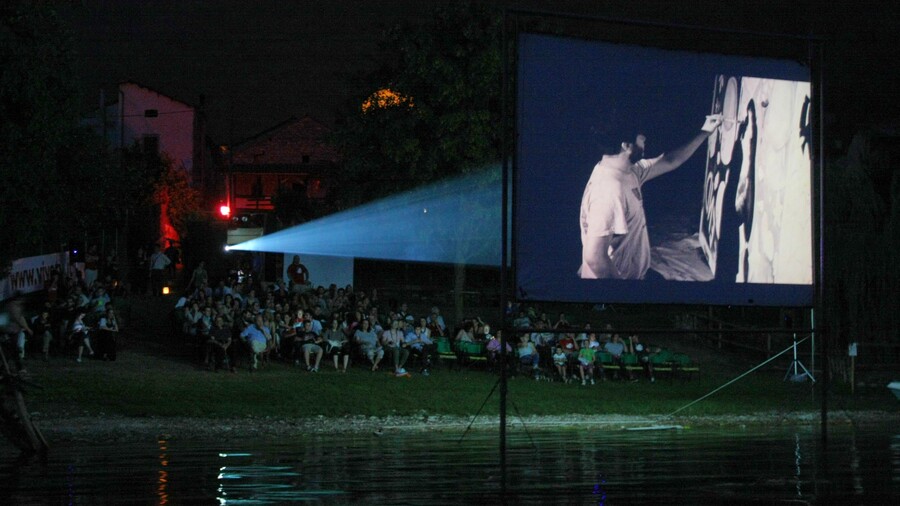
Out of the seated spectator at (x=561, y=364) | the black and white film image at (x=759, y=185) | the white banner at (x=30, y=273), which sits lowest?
→ the seated spectator at (x=561, y=364)

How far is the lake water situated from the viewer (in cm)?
895

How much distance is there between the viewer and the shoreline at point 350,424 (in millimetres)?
14227

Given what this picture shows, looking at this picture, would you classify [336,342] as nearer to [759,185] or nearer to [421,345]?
[421,345]

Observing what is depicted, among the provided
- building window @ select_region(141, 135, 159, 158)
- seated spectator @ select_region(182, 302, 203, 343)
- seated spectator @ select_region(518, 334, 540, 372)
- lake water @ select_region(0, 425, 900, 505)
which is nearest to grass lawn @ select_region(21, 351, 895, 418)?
seated spectator @ select_region(518, 334, 540, 372)

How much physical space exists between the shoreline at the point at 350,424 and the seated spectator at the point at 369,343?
4.20 meters

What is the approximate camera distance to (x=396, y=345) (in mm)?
20375

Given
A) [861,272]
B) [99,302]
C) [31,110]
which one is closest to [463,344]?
[99,302]

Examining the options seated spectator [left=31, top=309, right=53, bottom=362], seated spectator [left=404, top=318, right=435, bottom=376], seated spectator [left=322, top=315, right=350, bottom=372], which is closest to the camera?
seated spectator [left=31, top=309, right=53, bottom=362]

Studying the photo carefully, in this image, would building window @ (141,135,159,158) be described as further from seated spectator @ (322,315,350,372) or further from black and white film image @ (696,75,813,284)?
black and white film image @ (696,75,813,284)

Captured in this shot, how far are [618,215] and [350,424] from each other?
6.08m

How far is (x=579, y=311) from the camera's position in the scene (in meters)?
33.6

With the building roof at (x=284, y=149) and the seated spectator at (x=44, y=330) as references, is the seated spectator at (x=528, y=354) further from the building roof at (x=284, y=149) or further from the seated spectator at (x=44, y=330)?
the building roof at (x=284, y=149)

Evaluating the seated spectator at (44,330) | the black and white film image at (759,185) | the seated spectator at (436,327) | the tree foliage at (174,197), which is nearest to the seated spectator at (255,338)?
the seated spectator at (44,330)

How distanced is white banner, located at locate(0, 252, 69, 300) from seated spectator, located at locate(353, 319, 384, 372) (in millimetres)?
7322
